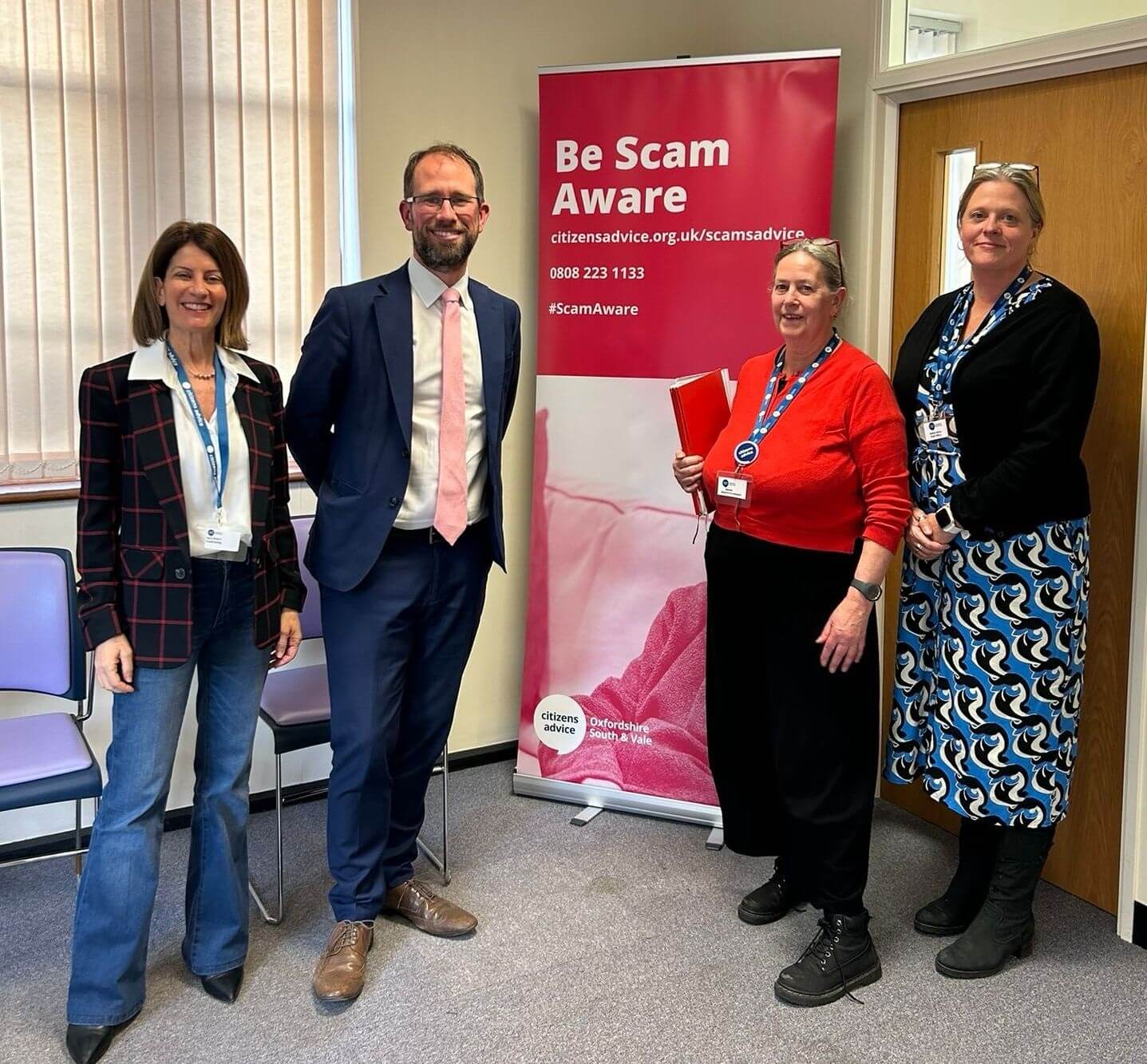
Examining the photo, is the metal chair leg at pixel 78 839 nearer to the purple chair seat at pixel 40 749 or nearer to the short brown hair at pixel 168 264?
the purple chair seat at pixel 40 749

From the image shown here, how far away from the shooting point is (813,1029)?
7.93 ft

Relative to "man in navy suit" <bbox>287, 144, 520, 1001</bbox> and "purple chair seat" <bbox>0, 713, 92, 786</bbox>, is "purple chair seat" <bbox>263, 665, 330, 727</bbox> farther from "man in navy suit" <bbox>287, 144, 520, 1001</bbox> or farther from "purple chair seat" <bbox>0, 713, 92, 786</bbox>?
"purple chair seat" <bbox>0, 713, 92, 786</bbox>

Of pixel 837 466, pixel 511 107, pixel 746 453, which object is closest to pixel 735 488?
pixel 746 453

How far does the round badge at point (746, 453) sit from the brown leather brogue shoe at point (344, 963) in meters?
1.32

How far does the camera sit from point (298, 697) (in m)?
2.97

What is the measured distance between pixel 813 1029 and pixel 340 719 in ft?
3.93

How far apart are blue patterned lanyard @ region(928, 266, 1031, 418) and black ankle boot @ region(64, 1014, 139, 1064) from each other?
214 centimetres

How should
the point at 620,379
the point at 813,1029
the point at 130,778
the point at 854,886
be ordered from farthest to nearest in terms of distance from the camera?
the point at 620,379
the point at 854,886
the point at 813,1029
the point at 130,778

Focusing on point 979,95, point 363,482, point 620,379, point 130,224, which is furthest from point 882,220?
point 130,224

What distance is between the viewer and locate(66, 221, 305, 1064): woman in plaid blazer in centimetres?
220

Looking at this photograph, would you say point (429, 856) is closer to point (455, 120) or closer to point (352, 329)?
point (352, 329)

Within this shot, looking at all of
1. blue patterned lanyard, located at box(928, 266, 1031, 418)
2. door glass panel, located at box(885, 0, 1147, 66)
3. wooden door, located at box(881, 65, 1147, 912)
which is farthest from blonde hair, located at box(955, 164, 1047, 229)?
door glass panel, located at box(885, 0, 1147, 66)

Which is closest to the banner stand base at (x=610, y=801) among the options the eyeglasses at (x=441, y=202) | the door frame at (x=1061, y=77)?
the door frame at (x=1061, y=77)

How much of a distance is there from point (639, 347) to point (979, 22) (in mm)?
1230
